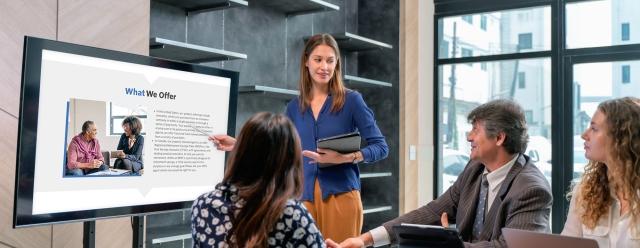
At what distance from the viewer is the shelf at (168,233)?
8.77 feet

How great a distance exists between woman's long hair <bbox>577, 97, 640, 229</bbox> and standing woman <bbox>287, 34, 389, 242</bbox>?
36.7 inches

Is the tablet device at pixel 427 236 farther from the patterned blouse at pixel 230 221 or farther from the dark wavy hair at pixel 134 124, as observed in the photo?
the dark wavy hair at pixel 134 124

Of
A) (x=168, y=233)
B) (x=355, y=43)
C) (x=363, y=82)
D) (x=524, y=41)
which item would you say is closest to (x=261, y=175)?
(x=168, y=233)

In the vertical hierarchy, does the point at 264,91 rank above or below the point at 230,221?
above

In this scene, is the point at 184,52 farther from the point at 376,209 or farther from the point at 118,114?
the point at 376,209

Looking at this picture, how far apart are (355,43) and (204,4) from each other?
1447 mm

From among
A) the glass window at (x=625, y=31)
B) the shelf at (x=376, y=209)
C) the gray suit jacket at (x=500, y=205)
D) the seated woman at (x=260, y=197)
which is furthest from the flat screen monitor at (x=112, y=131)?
the glass window at (x=625, y=31)

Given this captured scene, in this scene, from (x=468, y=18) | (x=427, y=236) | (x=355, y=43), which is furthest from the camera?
(x=468, y=18)

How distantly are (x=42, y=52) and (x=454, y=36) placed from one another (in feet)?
11.9

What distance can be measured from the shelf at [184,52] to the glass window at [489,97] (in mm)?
2285

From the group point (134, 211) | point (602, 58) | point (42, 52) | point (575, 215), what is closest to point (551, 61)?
point (602, 58)

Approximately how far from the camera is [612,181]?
192 cm

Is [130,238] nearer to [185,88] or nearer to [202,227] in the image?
[185,88]

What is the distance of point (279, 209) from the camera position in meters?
1.40
